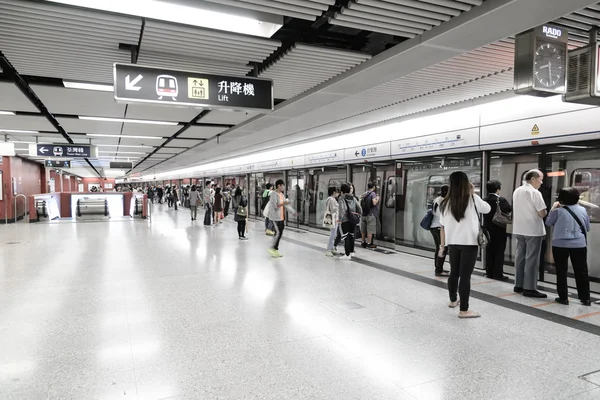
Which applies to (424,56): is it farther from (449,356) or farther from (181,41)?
(449,356)

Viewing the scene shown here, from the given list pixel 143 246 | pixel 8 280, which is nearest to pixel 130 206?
pixel 143 246

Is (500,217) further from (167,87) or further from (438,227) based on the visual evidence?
(167,87)

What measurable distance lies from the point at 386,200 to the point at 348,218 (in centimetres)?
183

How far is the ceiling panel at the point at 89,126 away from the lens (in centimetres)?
890

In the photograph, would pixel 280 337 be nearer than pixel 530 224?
Yes

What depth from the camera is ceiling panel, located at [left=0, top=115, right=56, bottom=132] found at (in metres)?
8.21

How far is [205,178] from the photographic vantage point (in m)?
24.6

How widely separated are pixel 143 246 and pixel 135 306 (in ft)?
16.3

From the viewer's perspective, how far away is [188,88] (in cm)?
432

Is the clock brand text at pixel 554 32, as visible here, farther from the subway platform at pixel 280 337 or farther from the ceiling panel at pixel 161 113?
the ceiling panel at pixel 161 113

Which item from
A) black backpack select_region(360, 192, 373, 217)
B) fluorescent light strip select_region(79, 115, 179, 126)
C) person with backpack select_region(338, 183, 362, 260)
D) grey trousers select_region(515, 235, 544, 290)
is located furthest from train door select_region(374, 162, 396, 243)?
fluorescent light strip select_region(79, 115, 179, 126)

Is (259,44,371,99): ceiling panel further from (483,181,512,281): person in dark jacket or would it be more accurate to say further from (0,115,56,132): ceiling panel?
(0,115,56,132): ceiling panel

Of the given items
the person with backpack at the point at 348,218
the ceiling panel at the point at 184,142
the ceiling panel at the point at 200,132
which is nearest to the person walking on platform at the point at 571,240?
the person with backpack at the point at 348,218

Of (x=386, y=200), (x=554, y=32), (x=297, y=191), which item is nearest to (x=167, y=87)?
(x=554, y=32)
